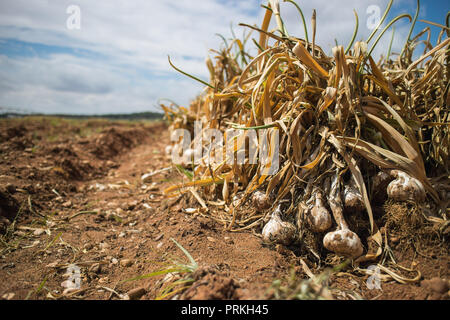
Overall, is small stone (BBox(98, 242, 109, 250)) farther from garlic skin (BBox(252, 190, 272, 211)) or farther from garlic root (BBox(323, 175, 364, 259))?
garlic root (BBox(323, 175, 364, 259))

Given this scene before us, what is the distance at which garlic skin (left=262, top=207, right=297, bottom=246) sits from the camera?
1.18 meters

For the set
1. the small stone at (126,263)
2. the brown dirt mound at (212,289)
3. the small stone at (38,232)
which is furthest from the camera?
the small stone at (38,232)

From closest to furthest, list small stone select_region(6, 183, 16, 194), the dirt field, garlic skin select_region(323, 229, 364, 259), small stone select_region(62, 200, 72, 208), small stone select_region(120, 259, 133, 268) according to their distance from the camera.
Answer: the dirt field → garlic skin select_region(323, 229, 364, 259) → small stone select_region(120, 259, 133, 268) → small stone select_region(6, 183, 16, 194) → small stone select_region(62, 200, 72, 208)

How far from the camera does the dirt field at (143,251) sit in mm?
942

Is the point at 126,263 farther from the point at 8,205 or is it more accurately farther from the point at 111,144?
the point at 111,144

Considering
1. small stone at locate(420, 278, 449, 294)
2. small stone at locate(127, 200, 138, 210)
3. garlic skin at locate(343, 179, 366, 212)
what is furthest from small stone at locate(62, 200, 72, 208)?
→ small stone at locate(420, 278, 449, 294)

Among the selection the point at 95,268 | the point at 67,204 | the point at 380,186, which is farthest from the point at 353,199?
the point at 67,204

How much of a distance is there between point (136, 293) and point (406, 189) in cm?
112

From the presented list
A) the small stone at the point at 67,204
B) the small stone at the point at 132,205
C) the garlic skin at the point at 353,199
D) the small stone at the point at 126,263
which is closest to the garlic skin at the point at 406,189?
the garlic skin at the point at 353,199

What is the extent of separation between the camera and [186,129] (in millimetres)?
3244

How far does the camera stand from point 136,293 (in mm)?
1016

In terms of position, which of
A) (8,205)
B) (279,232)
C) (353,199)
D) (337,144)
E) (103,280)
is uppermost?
(337,144)

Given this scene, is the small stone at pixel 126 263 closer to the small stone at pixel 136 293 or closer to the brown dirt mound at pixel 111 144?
the small stone at pixel 136 293

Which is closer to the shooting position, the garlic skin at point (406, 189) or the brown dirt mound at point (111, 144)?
the garlic skin at point (406, 189)
